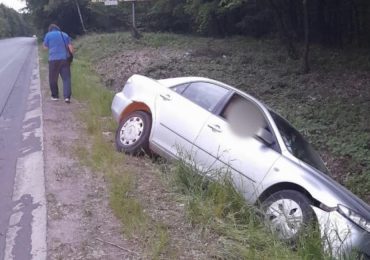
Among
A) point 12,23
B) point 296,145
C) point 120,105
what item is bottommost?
point 12,23

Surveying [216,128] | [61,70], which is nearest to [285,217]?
[216,128]

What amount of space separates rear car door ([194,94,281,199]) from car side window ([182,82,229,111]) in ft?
0.67

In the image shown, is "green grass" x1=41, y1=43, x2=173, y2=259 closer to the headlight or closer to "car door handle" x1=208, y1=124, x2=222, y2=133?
"car door handle" x1=208, y1=124, x2=222, y2=133

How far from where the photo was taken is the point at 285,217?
5301mm

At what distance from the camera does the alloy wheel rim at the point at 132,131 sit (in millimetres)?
7551

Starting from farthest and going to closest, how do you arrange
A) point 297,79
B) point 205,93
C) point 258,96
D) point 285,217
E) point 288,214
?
point 297,79 < point 258,96 < point 205,93 < point 288,214 < point 285,217

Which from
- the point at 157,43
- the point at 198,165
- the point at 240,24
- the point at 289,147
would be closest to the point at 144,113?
the point at 198,165

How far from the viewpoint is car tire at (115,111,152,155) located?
7441mm

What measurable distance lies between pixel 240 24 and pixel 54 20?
921 inches

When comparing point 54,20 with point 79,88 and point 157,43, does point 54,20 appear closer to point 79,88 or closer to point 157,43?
point 157,43

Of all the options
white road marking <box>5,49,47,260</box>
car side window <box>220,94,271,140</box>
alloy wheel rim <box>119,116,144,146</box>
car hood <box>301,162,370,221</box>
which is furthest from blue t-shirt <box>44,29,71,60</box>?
car hood <box>301,162,370,221</box>

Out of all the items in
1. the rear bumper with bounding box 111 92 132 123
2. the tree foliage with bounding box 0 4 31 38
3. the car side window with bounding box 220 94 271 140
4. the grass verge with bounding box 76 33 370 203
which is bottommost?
the tree foliage with bounding box 0 4 31 38

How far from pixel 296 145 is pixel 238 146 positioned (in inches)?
29.8

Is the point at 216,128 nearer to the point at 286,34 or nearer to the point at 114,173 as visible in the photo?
the point at 114,173
